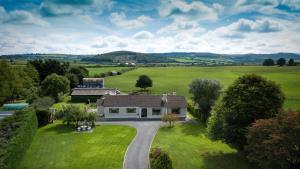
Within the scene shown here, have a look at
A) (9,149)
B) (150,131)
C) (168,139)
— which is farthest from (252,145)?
→ (9,149)

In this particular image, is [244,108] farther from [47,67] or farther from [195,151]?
[47,67]

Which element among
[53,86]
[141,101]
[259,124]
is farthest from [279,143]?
[53,86]

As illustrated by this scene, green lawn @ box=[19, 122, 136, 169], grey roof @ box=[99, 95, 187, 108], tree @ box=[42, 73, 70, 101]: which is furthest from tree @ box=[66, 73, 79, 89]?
green lawn @ box=[19, 122, 136, 169]

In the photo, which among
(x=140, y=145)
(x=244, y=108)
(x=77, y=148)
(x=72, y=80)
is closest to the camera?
(x=244, y=108)

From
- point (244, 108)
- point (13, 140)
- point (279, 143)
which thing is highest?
point (244, 108)

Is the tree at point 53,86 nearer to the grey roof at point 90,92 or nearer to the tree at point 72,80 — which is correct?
the grey roof at point 90,92

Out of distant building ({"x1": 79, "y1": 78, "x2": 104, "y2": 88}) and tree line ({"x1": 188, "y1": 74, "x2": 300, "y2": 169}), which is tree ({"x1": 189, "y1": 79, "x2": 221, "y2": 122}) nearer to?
tree line ({"x1": 188, "y1": 74, "x2": 300, "y2": 169})

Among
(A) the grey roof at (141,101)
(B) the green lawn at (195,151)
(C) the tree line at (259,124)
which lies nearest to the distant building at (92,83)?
(A) the grey roof at (141,101)
